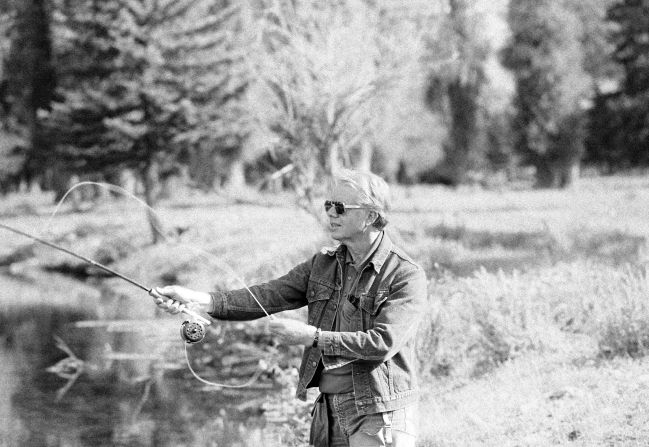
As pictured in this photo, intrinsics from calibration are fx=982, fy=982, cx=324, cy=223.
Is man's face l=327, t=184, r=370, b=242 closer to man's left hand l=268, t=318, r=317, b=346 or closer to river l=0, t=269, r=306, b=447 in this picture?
man's left hand l=268, t=318, r=317, b=346

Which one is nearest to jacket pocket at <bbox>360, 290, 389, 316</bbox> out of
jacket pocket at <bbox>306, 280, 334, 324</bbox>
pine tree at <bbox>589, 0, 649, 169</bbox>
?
jacket pocket at <bbox>306, 280, 334, 324</bbox>

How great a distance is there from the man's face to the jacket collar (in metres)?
0.10

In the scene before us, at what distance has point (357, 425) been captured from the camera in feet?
12.2

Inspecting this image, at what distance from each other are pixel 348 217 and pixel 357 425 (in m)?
0.80

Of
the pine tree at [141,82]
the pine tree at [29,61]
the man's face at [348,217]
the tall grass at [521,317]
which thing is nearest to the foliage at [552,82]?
the pine tree at [141,82]

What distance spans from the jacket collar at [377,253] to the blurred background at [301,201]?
740 mm

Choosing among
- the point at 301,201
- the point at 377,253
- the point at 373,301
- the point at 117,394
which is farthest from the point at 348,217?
the point at 301,201

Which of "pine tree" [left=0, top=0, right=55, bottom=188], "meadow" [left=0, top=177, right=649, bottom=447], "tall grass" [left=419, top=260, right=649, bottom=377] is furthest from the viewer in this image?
"pine tree" [left=0, top=0, right=55, bottom=188]

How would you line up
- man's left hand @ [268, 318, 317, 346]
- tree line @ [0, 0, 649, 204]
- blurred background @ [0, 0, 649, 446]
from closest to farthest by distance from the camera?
man's left hand @ [268, 318, 317, 346], blurred background @ [0, 0, 649, 446], tree line @ [0, 0, 649, 204]

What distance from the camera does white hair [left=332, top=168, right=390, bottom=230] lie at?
150 inches

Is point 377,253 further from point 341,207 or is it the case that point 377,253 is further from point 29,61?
point 29,61

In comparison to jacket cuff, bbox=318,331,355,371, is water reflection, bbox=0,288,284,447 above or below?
below

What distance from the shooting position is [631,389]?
6301mm

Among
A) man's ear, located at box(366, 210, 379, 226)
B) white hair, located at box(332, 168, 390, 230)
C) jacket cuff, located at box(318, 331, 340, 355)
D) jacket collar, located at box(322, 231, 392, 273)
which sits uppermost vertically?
white hair, located at box(332, 168, 390, 230)
